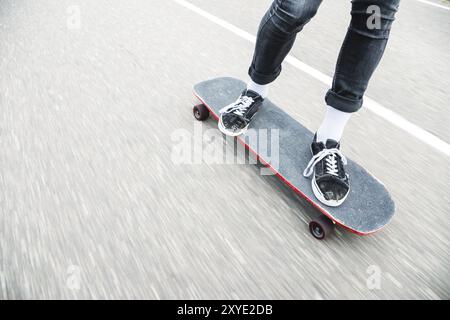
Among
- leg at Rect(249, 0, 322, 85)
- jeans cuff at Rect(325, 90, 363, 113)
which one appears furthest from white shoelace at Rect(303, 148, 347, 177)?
leg at Rect(249, 0, 322, 85)

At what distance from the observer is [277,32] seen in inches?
60.1

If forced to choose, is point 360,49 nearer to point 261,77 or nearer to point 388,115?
point 261,77

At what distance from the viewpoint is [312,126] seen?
203cm

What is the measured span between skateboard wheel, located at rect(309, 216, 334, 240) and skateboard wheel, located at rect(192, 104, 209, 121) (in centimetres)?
100

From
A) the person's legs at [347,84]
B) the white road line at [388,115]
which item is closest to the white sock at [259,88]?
the person's legs at [347,84]

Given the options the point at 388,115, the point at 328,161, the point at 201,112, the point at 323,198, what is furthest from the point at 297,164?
the point at 388,115

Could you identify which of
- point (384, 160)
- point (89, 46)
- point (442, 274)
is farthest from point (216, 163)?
point (89, 46)

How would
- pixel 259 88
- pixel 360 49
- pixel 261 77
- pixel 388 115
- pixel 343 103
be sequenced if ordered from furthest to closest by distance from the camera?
1. pixel 388 115
2. pixel 259 88
3. pixel 261 77
4. pixel 343 103
5. pixel 360 49

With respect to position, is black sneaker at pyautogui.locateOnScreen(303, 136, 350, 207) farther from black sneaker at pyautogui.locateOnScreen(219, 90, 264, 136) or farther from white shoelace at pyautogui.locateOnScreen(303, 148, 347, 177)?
black sneaker at pyautogui.locateOnScreen(219, 90, 264, 136)

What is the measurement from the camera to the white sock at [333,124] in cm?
149

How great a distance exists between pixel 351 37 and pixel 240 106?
73cm

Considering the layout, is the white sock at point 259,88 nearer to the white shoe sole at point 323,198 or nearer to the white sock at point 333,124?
the white sock at point 333,124

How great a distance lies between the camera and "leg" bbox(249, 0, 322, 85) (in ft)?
4.59

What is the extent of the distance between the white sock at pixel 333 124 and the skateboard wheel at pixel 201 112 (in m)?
0.77
